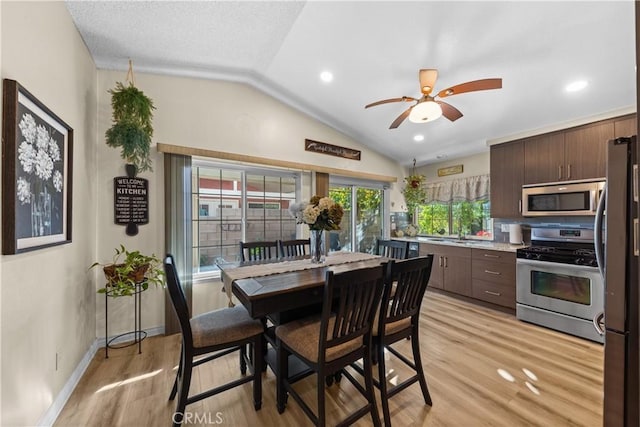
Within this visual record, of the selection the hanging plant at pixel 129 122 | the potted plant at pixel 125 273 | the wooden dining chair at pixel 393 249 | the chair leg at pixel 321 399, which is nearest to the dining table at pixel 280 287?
the wooden dining chair at pixel 393 249

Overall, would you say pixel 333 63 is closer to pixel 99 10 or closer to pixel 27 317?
pixel 99 10

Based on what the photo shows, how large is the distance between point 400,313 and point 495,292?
2.44m

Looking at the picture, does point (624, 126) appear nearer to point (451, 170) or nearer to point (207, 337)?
point (451, 170)

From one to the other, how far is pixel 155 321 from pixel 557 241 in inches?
191

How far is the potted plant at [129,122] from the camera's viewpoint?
2268 mm

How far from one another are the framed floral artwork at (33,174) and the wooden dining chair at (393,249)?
265cm

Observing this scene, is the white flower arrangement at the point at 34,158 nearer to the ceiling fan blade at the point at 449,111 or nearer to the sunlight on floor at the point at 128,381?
the sunlight on floor at the point at 128,381

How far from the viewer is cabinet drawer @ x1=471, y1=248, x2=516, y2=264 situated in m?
3.25

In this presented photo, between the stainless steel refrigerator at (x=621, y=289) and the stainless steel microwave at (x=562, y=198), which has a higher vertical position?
the stainless steel microwave at (x=562, y=198)

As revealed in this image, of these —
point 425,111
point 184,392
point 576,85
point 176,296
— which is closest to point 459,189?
point 576,85

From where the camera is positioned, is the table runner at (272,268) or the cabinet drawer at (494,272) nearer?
the table runner at (272,268)

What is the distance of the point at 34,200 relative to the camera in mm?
1396

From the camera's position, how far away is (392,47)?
2.31 metres

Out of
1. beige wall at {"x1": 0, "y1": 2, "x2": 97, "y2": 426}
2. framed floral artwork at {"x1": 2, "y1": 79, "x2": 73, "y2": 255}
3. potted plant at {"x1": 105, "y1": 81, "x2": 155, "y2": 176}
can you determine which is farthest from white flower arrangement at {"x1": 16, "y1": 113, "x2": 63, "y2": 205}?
potted plant at {"x1": 105, "y1": 81, "x2": 155, "y2": 176}
